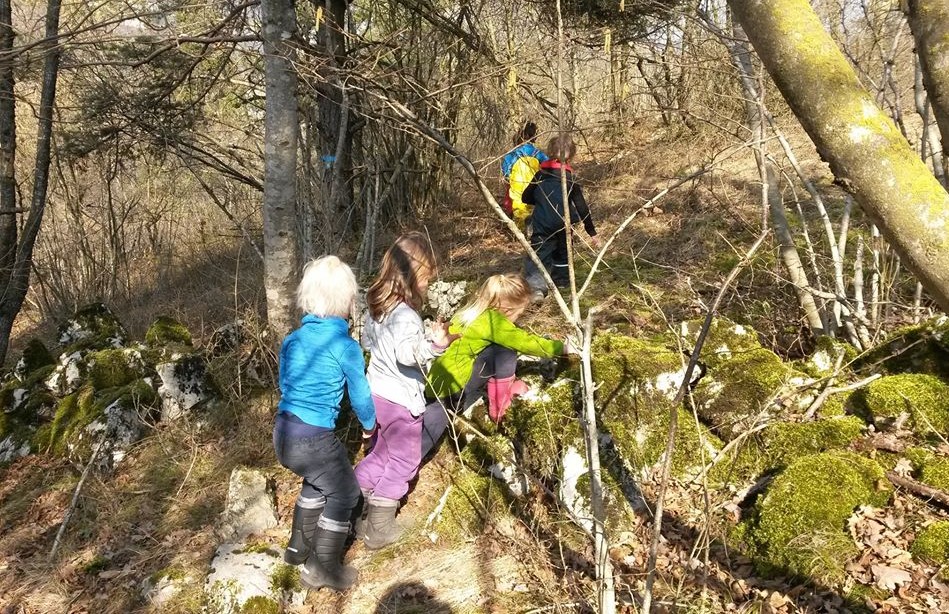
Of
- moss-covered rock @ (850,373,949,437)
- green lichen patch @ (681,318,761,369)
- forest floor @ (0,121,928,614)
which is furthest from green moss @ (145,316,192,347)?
moss-covered rock @ (850,373,949,437)

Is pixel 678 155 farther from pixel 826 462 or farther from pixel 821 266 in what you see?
pixel 826 462

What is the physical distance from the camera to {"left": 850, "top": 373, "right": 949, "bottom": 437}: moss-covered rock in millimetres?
3115

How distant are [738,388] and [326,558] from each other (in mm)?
2581

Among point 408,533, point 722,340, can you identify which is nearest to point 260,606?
point 408,533

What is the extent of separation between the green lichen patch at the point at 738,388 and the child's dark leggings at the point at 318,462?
2.14 metres

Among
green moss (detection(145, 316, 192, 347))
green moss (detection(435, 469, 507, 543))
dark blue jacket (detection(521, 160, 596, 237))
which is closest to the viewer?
green moss (detection(435, 469, 507, 543))

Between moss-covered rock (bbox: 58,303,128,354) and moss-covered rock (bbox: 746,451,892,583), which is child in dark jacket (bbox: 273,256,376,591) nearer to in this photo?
moss-covered rock (bbox: 746,451,892,583)

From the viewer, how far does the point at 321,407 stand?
10.2ft

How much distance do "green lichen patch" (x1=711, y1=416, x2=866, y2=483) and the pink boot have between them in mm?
1266

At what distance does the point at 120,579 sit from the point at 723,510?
11.6 feet

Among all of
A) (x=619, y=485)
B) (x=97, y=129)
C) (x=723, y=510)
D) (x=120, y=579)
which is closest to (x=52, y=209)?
(x=97, y=129)

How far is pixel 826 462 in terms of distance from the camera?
291 cm

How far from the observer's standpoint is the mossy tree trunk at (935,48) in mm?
1547

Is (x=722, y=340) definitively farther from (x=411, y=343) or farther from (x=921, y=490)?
(x=411, y=343)
